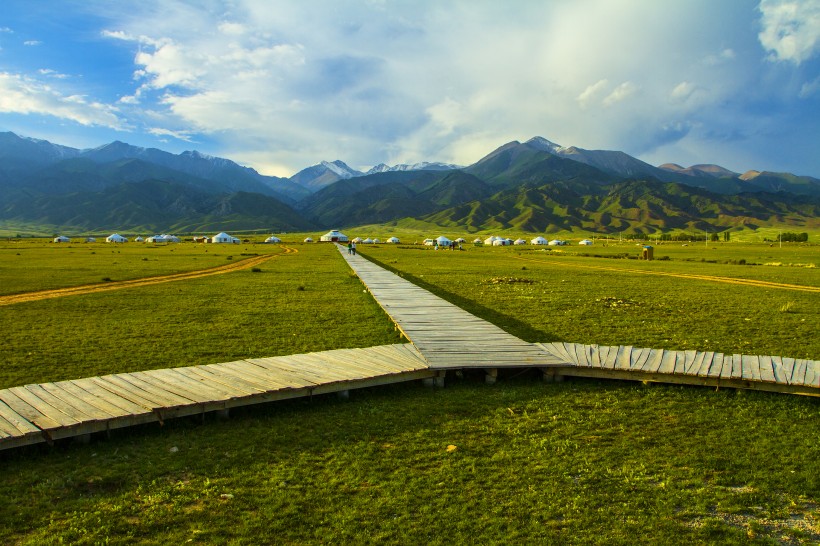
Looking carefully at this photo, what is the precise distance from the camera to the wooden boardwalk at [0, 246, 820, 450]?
7785 mm

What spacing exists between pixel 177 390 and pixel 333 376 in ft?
9.21

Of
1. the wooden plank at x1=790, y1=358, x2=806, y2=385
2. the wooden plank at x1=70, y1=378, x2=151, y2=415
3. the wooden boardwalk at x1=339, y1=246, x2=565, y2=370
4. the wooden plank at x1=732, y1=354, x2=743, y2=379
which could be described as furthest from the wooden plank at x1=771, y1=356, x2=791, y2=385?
the wooden plank at x1=70, y1=378, x2=151, y2=415

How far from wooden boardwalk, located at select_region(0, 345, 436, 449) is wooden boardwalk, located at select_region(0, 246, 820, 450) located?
17 millimetres

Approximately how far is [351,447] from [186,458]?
2374 millimetres

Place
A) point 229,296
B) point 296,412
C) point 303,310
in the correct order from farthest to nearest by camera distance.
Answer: point 229,296, point 303,310, point 296,412

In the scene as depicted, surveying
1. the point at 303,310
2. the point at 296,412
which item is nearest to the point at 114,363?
the point at 296,412

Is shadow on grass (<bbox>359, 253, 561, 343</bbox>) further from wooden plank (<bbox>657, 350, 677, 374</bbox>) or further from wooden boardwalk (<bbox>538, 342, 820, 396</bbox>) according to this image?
wooden plank (<bbox>657, 350, 677, 374</bbox>)

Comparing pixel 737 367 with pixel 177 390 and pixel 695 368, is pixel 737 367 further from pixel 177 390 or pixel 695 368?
pixel 177 390

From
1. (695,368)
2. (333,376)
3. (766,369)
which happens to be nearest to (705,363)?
(695,368)

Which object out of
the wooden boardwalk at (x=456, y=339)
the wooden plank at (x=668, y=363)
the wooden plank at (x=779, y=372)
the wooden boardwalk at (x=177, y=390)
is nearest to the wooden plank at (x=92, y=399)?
the wooden boardwalk at (x=177, y=390)

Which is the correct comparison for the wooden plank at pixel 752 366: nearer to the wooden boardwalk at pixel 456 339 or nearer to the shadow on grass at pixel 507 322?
the wooden boardwalk at pixel 456 339

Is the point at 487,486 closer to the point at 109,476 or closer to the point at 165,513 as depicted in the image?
the point at 165,513

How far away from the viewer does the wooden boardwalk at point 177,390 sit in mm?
7488

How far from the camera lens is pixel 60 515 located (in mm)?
5773
